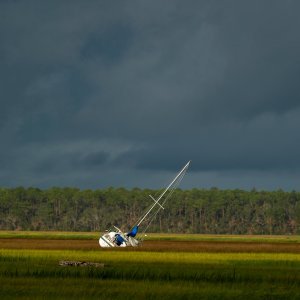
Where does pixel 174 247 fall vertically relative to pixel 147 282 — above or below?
above

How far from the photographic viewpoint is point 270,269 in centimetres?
5122

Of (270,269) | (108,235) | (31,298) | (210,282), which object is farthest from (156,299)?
(108,235)

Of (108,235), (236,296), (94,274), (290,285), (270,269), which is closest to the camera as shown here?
(236,296)

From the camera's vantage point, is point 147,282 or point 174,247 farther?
point 174,247

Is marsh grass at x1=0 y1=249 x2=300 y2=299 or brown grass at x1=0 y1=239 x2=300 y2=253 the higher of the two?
brown grass at x1=0 y1=239 x2=300 y2=253

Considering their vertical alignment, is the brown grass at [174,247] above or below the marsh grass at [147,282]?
above

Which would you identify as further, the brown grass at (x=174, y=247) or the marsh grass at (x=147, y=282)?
the brown grass at (x=174, y=247)

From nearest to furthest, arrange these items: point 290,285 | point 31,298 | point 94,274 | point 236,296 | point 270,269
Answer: point 31,298, point 236,296, point 290,285, point 94,274, point 270,269

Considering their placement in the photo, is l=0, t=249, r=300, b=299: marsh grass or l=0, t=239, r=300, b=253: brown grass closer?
l=0, t=249, r=300, b=299: marsh grass

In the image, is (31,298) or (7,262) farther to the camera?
(7,262)

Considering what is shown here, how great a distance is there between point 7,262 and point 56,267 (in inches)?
249

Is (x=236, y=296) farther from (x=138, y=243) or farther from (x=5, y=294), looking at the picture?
(x=138, y=243)

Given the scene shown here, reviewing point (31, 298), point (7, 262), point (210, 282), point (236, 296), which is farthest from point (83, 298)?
point (7, 262)

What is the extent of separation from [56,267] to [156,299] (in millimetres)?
13902
